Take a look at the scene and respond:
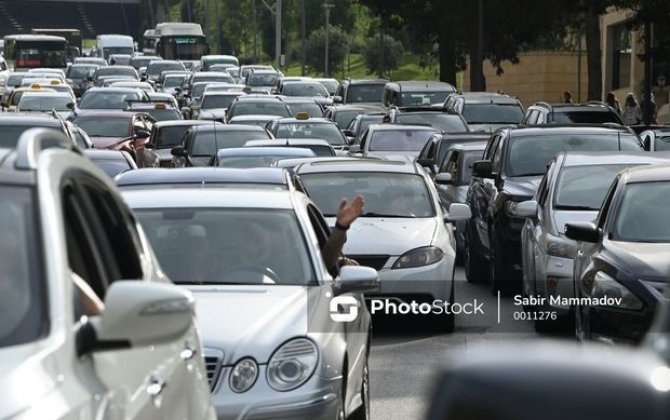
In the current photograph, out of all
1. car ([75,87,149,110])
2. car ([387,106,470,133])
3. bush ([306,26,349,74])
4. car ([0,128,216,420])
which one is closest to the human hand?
car ([0,128,216,420])

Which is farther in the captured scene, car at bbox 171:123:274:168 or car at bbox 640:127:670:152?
car at bbox 171:123:274:168

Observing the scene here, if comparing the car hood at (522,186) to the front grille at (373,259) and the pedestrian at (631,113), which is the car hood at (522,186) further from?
the pedestrian at (631,113)

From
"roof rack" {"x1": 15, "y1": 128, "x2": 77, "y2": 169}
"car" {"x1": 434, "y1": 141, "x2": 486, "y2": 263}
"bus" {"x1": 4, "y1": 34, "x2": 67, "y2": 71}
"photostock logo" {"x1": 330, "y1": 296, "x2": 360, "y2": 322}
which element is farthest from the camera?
"bus" {"x1": 4, "y1": 34, "x2": 67, "y2": 71}

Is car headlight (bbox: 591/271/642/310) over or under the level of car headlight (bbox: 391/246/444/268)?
over

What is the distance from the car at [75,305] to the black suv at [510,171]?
13.5m

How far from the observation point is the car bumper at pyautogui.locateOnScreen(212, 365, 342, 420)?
812cm

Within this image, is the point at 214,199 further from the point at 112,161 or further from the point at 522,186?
the point at 112,161

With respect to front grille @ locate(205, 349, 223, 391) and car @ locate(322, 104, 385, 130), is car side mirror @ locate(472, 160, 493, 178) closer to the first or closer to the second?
front grille @ locate(205, 349, 223, 391)

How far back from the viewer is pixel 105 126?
109 ft

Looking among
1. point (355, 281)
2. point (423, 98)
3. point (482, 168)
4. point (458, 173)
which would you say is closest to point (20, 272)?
point (355, 281)

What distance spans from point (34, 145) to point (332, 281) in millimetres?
4905

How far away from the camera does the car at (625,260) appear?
10.6 metres

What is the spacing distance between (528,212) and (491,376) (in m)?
13.4

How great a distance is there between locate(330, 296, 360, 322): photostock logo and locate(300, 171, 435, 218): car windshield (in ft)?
21.6
